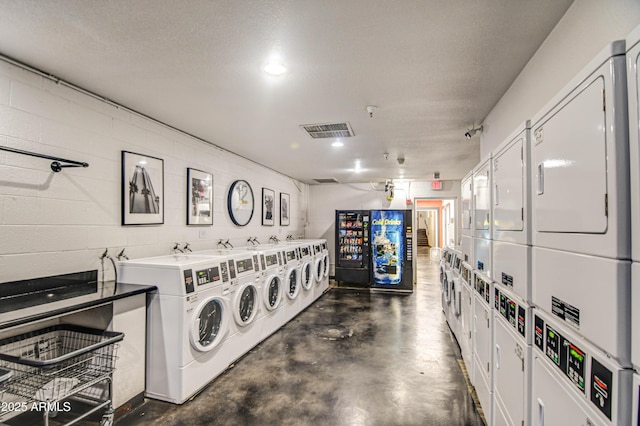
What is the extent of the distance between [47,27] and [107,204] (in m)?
1.41

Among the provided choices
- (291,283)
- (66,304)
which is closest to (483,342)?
(66,304)

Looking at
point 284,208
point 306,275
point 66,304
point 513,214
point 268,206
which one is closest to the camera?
point 513,214

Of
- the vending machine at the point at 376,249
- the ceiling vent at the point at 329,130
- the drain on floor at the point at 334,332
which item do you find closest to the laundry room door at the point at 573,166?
the ceiling vent at the point at 329,130

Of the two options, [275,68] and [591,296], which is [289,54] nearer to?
[275,68]

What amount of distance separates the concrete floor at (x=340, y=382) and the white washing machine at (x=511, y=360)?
2.42ft

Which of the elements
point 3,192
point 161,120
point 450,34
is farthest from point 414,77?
point 3,192

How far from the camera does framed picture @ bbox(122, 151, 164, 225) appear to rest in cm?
283

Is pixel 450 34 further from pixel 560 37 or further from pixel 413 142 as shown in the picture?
pixel 413 142

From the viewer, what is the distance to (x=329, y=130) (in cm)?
354

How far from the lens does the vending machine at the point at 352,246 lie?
698 cm

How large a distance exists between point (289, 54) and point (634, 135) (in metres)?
1.77

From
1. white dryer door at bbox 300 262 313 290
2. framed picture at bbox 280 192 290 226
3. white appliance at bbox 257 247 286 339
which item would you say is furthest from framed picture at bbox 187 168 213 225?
framed picture at bbox 280 192 290 226

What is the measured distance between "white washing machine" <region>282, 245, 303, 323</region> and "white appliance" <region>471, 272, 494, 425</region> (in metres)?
2.63

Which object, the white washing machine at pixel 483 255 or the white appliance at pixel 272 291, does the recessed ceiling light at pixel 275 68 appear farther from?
the white appliance at pixel 272 291
